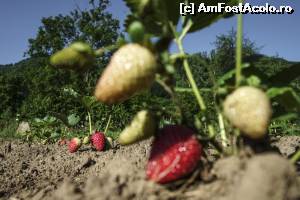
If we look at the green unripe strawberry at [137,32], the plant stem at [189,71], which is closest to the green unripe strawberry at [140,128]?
the plant stem at [189,71]

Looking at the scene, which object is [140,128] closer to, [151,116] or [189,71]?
[151,116]

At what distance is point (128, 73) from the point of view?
1.10m

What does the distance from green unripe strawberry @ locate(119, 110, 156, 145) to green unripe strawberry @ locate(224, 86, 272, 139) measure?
279mm

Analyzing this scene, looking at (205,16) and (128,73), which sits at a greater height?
(205,16)

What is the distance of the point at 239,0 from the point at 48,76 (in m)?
36.8

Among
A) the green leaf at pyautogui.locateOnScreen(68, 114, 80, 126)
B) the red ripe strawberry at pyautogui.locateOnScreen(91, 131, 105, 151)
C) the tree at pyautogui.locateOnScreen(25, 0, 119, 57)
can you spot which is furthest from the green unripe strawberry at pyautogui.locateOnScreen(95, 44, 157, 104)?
the tree at pyautogui.locateOnScreen(25, 0, 119, 57)

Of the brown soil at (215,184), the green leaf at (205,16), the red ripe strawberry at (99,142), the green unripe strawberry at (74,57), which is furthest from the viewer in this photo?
the red ripe strawberry at (99,142)

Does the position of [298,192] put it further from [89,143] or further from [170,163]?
[89,143]

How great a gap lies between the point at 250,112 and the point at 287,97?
0.33 meters

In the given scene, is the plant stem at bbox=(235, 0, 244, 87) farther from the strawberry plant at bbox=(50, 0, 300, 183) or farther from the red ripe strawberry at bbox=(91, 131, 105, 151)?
the red ripe strawberry at bbox=(91, 131, 105, 151)

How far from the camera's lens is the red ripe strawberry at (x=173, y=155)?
1.24 m

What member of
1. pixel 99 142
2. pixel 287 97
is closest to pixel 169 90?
pixel 287 97

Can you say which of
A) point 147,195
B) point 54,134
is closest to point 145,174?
point 147,195

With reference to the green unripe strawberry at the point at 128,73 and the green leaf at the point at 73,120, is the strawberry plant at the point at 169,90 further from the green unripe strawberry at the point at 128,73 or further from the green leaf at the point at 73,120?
the green leaf at the point at 73,120
